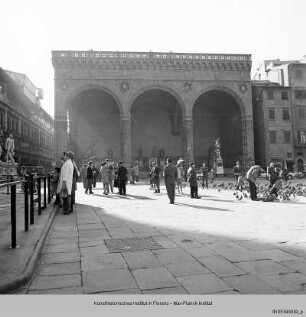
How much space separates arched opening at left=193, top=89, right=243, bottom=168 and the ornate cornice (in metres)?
3.11

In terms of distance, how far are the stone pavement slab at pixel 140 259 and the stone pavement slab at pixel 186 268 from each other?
20 centimetres

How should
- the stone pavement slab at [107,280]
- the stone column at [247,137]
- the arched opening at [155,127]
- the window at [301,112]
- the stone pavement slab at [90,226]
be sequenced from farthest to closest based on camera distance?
the arched opening at [155,127]
the window at [301,112]
the stone column at [247,137]
the stone pavement slab at [90,226]
the stone pavement slab at [107,280]

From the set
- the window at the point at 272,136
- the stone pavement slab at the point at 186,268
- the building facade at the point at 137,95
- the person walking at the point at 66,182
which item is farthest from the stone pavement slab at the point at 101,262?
the window at the point at 272,136

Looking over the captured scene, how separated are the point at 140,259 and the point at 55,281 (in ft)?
3.54

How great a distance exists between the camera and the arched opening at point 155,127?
36188 millimetres

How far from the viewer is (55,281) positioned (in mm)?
3098

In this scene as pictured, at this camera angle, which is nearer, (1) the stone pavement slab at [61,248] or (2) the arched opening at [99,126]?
(1) the stone pavement slab at [61,248]

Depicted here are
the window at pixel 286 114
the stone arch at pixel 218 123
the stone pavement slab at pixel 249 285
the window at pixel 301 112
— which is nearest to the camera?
the stone pavement slab at pixel 249 285

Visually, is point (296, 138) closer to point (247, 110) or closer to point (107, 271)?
point (247, 110)

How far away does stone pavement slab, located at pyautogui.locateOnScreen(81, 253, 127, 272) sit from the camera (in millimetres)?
3512

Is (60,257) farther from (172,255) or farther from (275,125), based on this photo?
(275,125)

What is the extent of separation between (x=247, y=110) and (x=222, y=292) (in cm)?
3022

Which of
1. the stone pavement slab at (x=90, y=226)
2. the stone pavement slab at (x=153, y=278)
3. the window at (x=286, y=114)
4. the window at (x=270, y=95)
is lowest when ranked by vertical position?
the stone pavement slab at (x=90, y=226)

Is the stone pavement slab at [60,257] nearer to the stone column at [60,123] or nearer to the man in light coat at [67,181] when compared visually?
the man in light coat at [67,181]
